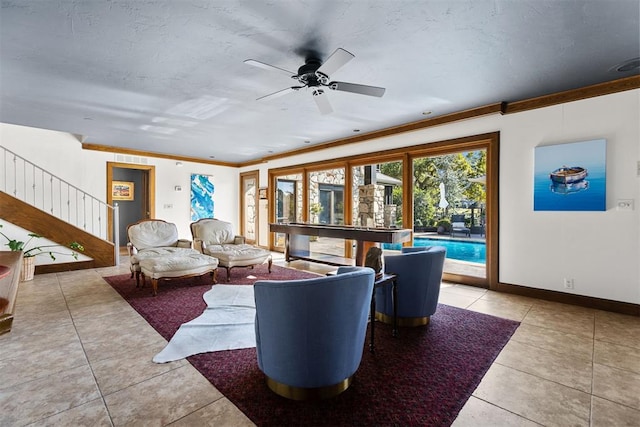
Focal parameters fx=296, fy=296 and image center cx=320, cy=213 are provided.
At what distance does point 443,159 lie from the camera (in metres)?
4.97

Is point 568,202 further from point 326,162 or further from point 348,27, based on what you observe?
point 326,162

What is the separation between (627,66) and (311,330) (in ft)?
13.4

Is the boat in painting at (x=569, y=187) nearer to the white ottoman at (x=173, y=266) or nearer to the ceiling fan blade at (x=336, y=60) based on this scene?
the ceiling fan blade at (x=336, y=60)

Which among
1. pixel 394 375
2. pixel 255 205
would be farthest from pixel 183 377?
pixel 255 205

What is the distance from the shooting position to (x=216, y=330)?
2801 mm

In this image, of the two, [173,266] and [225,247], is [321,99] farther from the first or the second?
[225,247]

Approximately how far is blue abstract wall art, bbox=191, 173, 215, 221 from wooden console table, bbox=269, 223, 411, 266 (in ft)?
10.9

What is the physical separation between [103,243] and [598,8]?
756 centimetres

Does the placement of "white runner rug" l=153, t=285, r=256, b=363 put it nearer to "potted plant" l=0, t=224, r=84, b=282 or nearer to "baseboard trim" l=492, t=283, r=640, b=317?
"potted plant" l=0, t=224, r=84, b=282

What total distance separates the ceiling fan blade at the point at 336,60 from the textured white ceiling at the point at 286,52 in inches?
8.2

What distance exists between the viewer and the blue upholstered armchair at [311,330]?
64.5 inches

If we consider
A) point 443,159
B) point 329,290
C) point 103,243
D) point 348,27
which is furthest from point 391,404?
point 103,243

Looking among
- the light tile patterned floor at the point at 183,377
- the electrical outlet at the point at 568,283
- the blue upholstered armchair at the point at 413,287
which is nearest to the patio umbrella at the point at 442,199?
the electrical outlet at the point at 568,283

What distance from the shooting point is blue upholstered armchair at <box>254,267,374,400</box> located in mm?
1638
